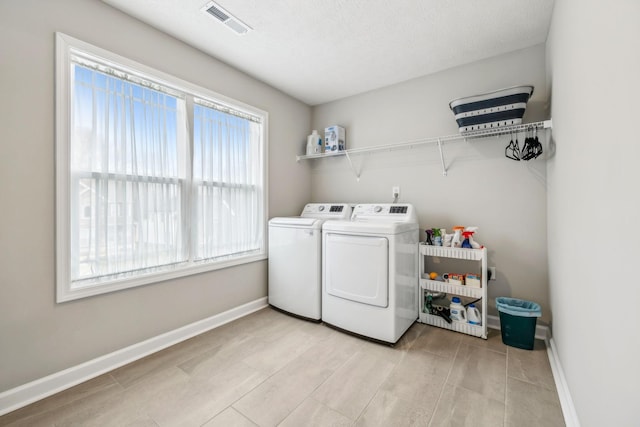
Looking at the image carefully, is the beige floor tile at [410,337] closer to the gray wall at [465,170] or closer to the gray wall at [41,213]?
the gray wall at [465,170]

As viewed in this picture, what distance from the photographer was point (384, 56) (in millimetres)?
2387

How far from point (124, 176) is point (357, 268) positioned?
1.85 m

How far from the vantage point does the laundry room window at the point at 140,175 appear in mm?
1653

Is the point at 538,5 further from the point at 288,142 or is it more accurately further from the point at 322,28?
the point at 288,142

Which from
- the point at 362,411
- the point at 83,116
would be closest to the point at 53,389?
the point at 83,116

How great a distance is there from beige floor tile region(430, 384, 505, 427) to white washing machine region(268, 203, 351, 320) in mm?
1245

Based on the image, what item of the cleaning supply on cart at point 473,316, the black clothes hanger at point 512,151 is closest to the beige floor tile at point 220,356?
the cleaning supply on cart at point 473,316

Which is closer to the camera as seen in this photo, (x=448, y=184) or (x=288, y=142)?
(x=448, y=184)

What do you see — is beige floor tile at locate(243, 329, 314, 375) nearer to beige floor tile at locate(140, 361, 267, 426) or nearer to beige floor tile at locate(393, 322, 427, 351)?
beige floor tile at locate(140, 361, 267, 426)

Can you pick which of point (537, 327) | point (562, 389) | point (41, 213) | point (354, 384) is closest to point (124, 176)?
point (41, 213)

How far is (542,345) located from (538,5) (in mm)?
2427

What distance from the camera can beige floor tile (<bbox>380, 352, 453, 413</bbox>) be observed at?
1521 millimetres

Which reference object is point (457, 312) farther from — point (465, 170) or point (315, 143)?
point (315, 143)

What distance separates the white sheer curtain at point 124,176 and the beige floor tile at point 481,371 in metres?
2.21
